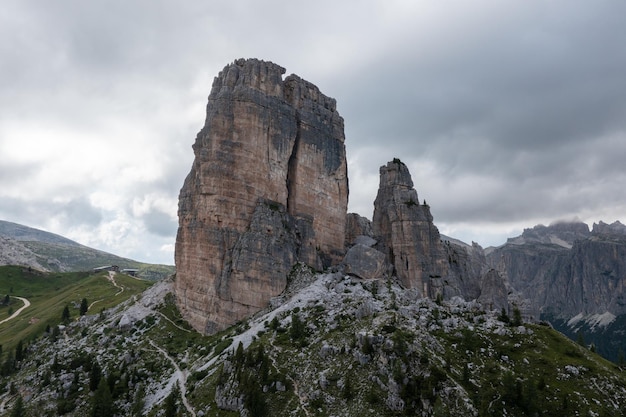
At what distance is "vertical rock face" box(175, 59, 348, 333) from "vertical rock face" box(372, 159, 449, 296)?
22.5 metres

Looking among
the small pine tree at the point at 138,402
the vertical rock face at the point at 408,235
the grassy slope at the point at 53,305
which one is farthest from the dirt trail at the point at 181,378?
the vertical rock face at the point at 408,235

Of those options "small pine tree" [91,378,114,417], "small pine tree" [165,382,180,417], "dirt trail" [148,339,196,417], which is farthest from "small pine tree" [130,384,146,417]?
"dirt trail" [148,339,196,417]

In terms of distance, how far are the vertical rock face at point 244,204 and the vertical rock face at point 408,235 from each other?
22.5m

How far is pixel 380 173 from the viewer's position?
12769cm

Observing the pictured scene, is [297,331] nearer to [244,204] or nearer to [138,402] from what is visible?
[138,402]

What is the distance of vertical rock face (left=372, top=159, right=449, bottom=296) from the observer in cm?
11469

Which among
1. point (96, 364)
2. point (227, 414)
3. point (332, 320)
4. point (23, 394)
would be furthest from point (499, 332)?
point (23, 394)

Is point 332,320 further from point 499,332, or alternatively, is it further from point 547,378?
point 547,378

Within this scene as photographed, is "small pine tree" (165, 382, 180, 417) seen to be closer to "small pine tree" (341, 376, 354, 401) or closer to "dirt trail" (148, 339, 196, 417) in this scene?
"dirt trail" (148, 339, 196, 417)

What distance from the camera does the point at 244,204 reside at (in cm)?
9488

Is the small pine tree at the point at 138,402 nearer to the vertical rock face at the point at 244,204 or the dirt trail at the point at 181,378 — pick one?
the dirt trail at the point at 181,378

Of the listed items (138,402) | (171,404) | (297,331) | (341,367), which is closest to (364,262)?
(297,331)

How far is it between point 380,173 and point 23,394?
324ft

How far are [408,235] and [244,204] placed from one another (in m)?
47.7
